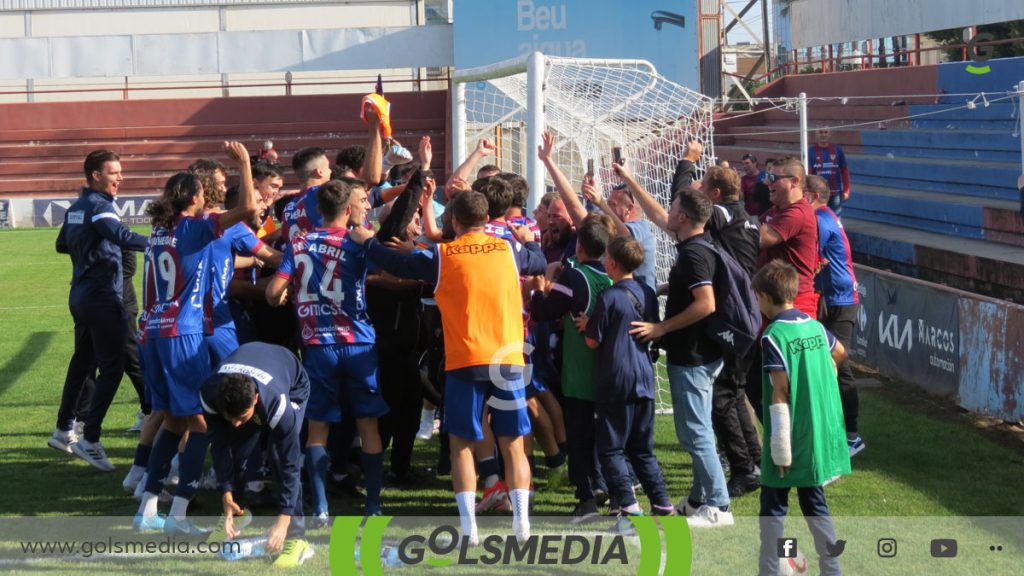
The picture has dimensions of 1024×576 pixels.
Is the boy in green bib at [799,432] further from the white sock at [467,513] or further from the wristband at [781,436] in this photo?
the white sock at [467,513]

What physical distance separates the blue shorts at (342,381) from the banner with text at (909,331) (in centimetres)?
514

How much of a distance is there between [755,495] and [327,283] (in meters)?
2.81

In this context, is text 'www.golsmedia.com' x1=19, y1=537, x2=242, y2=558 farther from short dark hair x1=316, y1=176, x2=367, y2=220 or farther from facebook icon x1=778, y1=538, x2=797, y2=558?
facebook icon x1=778, y1=538, x2=797, y2=558

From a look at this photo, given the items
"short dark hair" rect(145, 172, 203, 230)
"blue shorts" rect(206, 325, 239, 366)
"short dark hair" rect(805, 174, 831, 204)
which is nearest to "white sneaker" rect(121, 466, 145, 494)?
"blue shorts" rect(206, 325, 239, 366)

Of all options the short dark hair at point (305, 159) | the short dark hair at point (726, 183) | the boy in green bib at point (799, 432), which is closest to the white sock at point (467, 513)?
the boy in green bib at point (799, 432)

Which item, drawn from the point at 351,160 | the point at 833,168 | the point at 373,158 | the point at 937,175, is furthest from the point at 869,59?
the point at 373,158

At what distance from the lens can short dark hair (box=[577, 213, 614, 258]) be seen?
6156 millimetres

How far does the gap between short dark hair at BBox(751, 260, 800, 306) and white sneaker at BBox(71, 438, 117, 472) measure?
14.9ft

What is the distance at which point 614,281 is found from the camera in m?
6.07

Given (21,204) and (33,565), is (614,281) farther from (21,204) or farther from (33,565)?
(21,204)

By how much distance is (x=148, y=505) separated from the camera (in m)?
6.14

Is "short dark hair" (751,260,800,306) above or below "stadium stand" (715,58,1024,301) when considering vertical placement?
below

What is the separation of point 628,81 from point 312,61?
80.4 ft

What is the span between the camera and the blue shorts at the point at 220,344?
6422 mm
